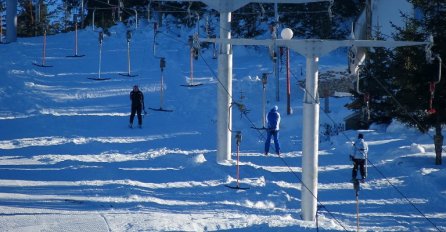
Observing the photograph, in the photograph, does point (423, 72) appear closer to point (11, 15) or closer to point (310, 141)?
point (310, 141)

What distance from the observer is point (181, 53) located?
3619cm

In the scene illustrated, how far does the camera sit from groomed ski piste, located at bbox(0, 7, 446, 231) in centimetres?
1266

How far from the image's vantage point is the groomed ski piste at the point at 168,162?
12656 mm

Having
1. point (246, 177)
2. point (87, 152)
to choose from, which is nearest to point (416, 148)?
point (246, 177)

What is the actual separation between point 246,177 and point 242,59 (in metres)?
21.1

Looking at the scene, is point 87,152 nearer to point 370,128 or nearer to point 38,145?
point 38,145

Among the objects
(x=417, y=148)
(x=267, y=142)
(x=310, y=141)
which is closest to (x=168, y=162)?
(x=267, y=142)

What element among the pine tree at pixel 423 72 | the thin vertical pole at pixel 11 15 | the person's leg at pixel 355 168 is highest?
the thin vertical pole at pixel 11 15

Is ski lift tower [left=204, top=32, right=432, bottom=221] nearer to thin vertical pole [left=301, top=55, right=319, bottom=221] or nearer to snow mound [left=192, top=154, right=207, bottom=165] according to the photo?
thin vertical pole [left=301, top=55, right=319, bottom=221]

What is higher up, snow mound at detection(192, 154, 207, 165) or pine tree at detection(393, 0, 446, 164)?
pine tree at detection(393, 0, 446, 164)

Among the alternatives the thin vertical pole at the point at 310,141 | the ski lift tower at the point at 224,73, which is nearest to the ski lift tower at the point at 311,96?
the thin vertical pole at the point at 310,141

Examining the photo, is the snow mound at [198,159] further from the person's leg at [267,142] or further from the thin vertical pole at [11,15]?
the thin vertical pole at [11,15]

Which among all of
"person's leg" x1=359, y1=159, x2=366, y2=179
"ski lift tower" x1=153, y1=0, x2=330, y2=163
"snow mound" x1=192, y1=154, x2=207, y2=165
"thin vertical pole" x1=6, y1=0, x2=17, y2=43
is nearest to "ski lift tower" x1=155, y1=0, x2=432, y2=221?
"ski lift tower" x1=153, y1=0, x2=330, y2=163

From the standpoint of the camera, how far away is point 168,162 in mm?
18047
